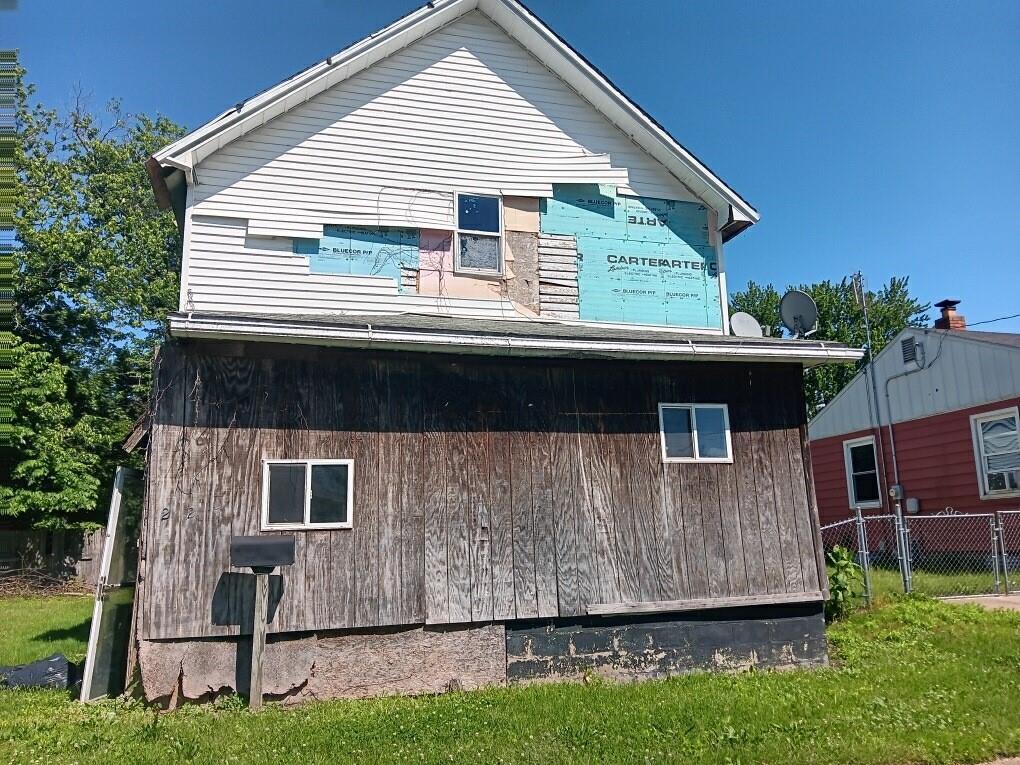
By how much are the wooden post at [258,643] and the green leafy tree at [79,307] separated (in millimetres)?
14685

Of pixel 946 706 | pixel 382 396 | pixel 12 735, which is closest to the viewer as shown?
pixel 12 735

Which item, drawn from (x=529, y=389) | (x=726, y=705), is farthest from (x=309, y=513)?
(x=726, y=705)

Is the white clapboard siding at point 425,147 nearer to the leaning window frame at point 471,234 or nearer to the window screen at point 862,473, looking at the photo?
the leaning window frame at point 471,234

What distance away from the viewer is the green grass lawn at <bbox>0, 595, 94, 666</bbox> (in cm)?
1023

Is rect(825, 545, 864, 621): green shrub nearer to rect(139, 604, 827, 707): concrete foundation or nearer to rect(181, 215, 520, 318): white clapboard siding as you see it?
rect(139, 604, 827, 707): concrete foundation

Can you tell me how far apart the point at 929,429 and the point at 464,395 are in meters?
12.6

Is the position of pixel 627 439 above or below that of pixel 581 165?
below

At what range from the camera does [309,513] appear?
25.0ft

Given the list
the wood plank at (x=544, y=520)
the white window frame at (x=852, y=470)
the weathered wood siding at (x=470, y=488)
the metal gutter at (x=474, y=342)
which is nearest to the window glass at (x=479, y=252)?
the weathered wood siding at (x=470, y=488)

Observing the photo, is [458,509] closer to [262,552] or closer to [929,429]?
[262,552]

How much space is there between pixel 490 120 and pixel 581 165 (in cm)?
133

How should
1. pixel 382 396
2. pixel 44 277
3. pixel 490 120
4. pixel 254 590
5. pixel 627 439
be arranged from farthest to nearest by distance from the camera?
pixel 44 277, pixel 490 120, pixel 627 439, pixel 382 396, pixel 254 590

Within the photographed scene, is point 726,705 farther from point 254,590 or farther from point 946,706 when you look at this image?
point 254,590

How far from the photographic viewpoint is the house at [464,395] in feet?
24.5
